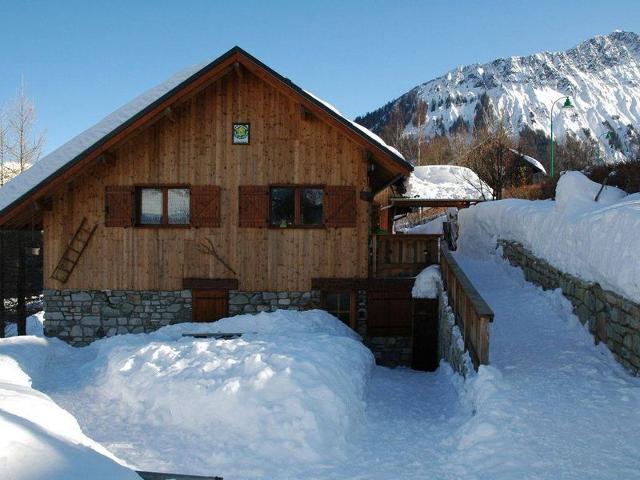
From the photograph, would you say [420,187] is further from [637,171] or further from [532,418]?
[532,418]

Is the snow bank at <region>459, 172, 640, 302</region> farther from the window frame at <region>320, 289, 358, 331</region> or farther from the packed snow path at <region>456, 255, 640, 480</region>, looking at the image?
the window frame at <region>320, 289, 358, 331</region>

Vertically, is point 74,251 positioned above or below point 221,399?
above

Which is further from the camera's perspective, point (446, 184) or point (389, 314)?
point (446, 184)

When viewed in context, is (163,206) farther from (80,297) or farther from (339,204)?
(339,204)

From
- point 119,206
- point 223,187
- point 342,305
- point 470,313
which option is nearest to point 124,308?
point 119,206

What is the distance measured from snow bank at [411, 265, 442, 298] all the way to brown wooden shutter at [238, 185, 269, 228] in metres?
4.05

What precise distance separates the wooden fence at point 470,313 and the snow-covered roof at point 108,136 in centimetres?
312

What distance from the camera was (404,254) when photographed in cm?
1320

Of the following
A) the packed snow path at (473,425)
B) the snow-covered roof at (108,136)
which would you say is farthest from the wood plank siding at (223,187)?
the packed snow path at (473,425)

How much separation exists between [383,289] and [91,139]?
9.70m

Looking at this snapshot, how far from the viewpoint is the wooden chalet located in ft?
42.0

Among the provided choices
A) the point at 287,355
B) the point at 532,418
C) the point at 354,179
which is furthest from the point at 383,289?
the point at 532,418

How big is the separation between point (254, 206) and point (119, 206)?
3.40 metres

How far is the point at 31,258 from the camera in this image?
28594 millimetres
